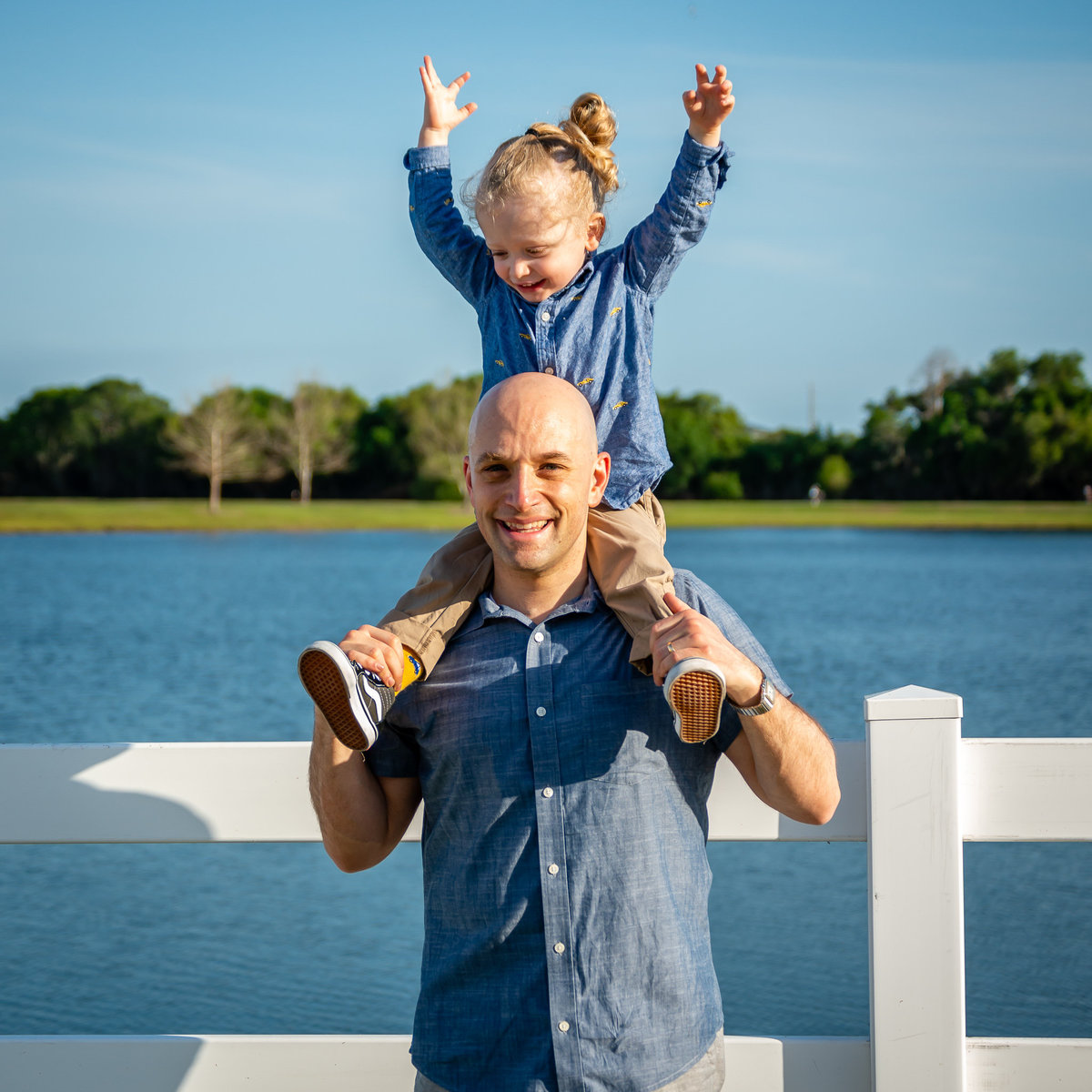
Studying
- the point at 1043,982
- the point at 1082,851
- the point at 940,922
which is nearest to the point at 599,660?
the point at 940,922

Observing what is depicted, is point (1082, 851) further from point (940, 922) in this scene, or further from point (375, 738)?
point (375, 738)

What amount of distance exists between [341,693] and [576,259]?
117 centimetres

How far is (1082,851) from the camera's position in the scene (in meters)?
7.53

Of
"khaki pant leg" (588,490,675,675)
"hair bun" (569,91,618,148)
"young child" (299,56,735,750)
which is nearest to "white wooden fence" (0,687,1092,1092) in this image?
"khaki pant leg" (588,490,675,675)

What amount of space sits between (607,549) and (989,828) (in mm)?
829

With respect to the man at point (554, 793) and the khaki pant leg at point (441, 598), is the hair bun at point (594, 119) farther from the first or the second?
the khaki pant leg at point (441, 598)

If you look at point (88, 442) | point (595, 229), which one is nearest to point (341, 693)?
point (595, 229)

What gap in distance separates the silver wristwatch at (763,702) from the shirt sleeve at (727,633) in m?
0.06

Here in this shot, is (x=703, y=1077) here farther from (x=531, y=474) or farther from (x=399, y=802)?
(x=531, y=474)

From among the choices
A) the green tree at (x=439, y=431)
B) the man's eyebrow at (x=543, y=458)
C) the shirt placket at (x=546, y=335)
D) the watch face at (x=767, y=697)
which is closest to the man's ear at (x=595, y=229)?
the shirt placket at (x=546, y=335)

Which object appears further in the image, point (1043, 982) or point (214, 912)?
point (214, 912)

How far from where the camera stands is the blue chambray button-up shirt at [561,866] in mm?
1781

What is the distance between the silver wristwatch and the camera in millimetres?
1757

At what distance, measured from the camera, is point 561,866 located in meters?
1.80
